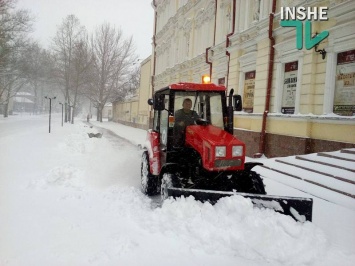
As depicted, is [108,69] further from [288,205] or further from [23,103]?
[23,103]

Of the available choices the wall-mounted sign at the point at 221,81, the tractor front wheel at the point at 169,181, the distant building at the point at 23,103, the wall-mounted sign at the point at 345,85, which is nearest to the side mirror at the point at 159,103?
the tractor front wheel at the point at 169,181

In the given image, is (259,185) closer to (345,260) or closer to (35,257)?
(345,260)

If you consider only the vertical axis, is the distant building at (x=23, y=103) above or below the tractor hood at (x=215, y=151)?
above

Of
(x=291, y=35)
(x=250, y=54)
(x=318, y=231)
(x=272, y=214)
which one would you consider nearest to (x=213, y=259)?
(x=272, y=214)

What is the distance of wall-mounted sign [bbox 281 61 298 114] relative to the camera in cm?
860

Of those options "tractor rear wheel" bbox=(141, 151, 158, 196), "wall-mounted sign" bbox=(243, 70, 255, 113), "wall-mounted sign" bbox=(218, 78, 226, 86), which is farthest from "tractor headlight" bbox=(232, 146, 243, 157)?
"wall-mounted sign" bbox=(218, 78, 226, 86)

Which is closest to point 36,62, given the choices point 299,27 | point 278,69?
point 278,69

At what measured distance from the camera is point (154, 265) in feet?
8.57

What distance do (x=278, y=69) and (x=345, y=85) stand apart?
98.7 inches

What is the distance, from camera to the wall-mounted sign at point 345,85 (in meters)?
6.77

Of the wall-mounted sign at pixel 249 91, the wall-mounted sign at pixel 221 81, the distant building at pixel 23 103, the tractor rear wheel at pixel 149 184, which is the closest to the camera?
the tractor rear wheel at pixel 149 184

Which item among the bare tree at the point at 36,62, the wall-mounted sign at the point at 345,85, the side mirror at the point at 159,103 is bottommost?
the side mirror at the point at 159,103

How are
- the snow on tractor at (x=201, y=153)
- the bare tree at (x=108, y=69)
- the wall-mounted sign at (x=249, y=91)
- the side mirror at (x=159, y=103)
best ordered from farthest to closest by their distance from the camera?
the bare tree at (x=108, y=69)
the wall-mounted sign at (x=249, y=91)
the side mirror at (x=159, y=103)
the snow on tractor at (x=201, y=153)

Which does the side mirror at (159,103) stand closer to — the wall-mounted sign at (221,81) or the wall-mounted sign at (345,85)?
the wall-mounted sign at (345,85)
